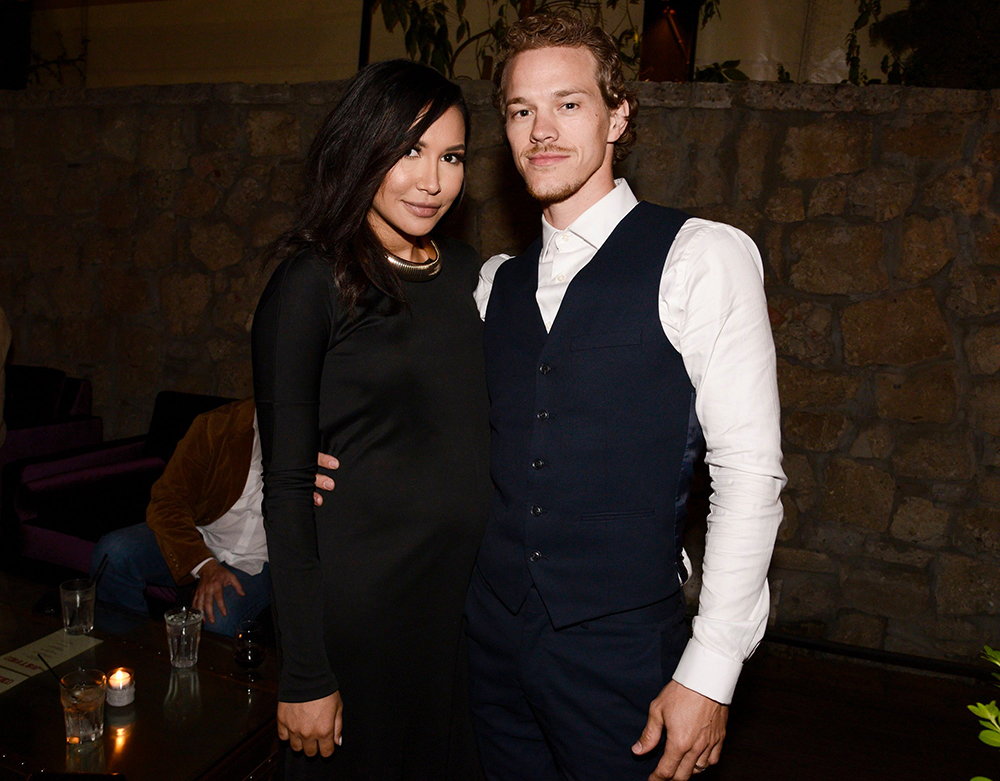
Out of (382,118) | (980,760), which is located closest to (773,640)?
(980,760)

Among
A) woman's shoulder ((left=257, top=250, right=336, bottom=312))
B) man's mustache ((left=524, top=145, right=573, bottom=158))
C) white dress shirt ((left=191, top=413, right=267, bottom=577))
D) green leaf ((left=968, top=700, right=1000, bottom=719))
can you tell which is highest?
man's mustache ((left=524, top=145, right=573, bottom=158))

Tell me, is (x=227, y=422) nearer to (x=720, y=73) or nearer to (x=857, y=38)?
(x=720, y=73)

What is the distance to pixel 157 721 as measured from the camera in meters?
1.73

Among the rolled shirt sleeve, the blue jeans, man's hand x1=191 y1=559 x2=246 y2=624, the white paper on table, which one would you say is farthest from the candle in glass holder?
the rolled shirt sleeve

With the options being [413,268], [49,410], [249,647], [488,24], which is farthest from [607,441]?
[49,410]

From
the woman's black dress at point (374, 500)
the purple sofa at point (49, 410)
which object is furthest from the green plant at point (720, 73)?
the purple sofa at point (49, 410)

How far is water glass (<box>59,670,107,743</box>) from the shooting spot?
1594 mm

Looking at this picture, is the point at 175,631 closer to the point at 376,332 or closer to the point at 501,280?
the point at 376,332

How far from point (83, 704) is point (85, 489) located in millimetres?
1774

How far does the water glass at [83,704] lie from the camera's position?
159cm

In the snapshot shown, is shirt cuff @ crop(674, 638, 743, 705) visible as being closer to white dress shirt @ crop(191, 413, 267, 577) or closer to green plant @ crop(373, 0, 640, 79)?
white dress shirt @ crop(191, 413, 267, 577)

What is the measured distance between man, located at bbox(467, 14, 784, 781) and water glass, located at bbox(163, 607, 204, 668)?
0.89 m

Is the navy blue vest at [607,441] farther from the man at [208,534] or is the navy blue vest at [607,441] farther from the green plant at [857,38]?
the green plant at [857,38]

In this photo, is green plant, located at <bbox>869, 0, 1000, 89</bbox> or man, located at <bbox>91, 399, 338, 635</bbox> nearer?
man, located at <bbox>91, 399, 338, 635</bbox>
